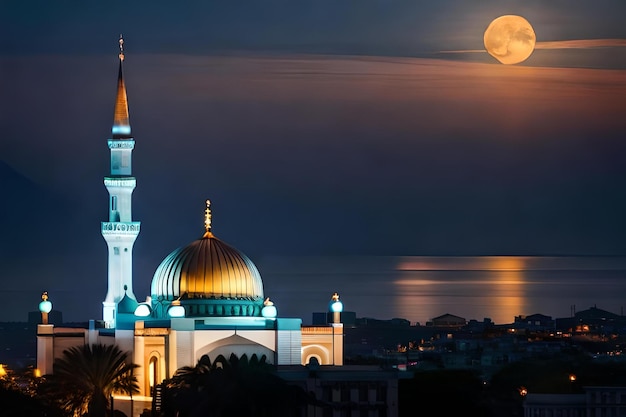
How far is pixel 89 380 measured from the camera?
6397 centimetres

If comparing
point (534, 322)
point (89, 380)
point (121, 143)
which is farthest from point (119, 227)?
point (534, 322)

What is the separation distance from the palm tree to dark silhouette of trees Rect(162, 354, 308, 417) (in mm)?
2816

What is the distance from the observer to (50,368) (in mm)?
72750

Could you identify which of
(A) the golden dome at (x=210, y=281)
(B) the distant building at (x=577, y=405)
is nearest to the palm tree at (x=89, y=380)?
(A) the golden dome at (x=210, y=281)

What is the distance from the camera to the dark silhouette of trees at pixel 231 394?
57125mm

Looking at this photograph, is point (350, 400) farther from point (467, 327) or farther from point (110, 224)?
point (467, 327)

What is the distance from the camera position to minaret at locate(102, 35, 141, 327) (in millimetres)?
73500

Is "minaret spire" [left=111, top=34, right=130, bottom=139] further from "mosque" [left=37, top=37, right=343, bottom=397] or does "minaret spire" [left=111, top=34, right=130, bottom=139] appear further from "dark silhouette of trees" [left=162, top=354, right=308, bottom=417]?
"dark silhouette of trees" [left=162, top=354, right=308, bottom=417]

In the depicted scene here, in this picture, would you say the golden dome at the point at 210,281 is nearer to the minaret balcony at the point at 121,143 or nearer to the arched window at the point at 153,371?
the arched window at the point at 153,371

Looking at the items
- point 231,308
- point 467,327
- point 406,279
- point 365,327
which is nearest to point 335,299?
point 231,308

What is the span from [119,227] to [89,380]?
1043cm

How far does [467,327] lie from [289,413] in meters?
142

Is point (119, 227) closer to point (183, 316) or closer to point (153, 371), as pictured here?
point (183, 316)

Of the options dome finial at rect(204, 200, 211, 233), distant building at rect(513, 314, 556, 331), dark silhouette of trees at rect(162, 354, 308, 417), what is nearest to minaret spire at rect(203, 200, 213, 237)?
dome finial at rect(204, 200, 211, 233)
